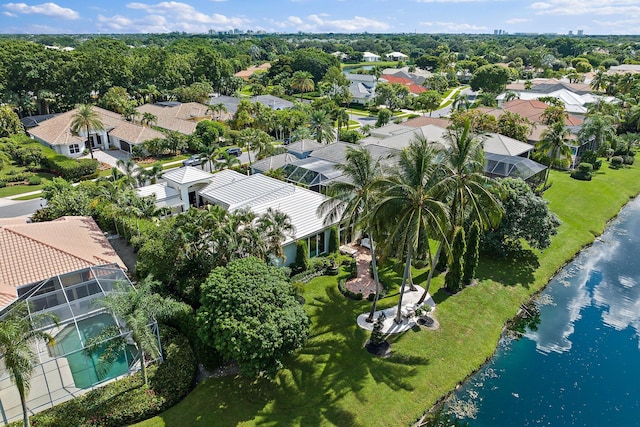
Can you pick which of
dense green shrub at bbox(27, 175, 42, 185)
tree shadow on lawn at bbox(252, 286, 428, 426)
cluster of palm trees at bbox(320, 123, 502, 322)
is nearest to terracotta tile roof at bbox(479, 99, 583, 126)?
cluster of palm trees at bbox(320, 123, 502, 322)

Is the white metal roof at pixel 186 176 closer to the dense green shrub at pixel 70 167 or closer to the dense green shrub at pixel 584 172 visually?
the dense green shrub at pixel 70 167

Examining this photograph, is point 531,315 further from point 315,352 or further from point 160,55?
point 160,55

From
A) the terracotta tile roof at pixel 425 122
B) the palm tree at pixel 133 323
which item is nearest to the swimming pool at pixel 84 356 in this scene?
the palm tree at pixel 133 323

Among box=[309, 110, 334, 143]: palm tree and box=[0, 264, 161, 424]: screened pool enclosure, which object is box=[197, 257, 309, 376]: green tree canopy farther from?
box=[309, 110, 334, 143]: palm tree

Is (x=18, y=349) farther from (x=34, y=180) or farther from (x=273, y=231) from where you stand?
(x=34, y=180)

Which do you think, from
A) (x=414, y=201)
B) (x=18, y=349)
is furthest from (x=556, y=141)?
(x=18, y=349)
